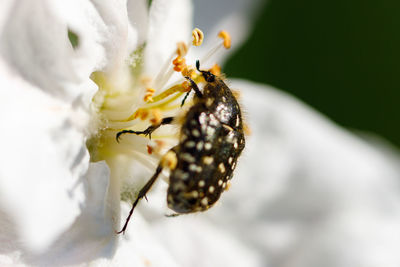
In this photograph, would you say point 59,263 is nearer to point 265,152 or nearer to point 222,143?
point 222,143

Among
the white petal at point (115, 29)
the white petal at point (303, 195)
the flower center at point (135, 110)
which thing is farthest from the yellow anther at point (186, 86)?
the white petal at point (303, 195)

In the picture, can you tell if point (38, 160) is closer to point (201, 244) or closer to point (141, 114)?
point (141, 114)

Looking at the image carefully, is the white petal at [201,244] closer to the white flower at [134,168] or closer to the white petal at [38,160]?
the white flower at [134,168]

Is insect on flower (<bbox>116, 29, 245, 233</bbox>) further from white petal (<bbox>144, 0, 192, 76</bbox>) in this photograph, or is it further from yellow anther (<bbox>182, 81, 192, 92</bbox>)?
white petal (<bbox>144, 0, 192, 76</bbox>)

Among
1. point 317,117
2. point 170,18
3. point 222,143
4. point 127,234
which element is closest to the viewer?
point 222,143

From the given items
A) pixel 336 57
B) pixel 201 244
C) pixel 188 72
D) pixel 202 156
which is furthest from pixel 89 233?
pixel 336 57

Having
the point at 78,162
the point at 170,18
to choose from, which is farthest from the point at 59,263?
the point at 170,18
